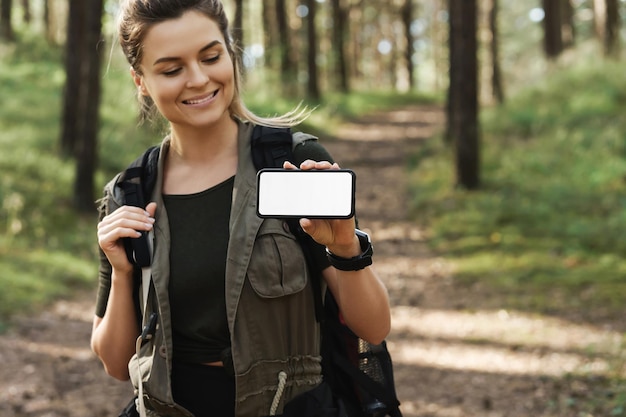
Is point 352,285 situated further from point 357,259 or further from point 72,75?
point 72,75

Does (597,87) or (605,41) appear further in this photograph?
(605,41)

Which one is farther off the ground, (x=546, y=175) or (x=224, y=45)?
(x=224, y=45)

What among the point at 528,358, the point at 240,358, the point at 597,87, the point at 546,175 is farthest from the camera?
the point at 597,87

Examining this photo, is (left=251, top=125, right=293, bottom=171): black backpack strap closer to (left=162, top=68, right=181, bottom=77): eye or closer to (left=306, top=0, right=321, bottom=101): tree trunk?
(left=162, top=68, right=181, bottom=77): eye

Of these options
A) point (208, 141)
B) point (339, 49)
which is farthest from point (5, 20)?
point (208, 141)

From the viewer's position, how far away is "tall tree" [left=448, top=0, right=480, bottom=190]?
38.2ft

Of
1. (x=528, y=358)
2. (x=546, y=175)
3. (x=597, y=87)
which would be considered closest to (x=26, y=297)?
(x=528, y=358)

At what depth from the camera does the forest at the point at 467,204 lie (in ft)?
20.0

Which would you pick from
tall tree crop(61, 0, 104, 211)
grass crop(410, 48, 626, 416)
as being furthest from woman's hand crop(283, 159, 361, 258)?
tall tree crop(61, 0, 104, 211)

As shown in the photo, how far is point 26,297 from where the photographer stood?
316 inches

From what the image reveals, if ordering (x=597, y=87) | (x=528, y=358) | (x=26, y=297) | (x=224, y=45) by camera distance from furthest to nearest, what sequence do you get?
(x=597, y=87)
(x=26, y=297)
(x=528, y=358)
(x=224, y=45)

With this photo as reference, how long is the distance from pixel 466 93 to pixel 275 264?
33.1 ft

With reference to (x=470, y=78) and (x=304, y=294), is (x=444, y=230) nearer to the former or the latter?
(x=470, y=78)

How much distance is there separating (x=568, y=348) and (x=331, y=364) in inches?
179
